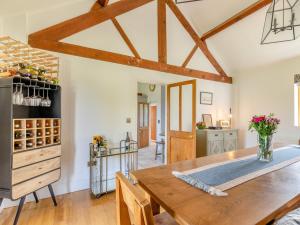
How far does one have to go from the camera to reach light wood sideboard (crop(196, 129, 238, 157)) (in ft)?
13.6

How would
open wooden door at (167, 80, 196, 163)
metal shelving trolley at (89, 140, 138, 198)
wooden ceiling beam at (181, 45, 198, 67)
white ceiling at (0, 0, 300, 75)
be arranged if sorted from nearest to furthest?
1. metal shelving trolley at (89, 140, 138, 198)
2. open wooden door at (167, 80, 196, 163)
3. white ceiling at (0, 0, 300, 75)
4. wooden ceiling beam at (181, 45, 198, 67)

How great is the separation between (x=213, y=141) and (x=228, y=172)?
2.93 m

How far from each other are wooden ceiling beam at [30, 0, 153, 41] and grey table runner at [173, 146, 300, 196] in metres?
2.69

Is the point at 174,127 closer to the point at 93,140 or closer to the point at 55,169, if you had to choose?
the point at 93,140

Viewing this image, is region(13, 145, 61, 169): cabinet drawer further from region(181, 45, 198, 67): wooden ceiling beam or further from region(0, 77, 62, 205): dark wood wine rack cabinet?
region(181, 45, 198, 67): wooden ceiling beam

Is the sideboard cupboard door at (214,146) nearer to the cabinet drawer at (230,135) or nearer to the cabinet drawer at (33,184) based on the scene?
the cabinet drawer at (230,135)

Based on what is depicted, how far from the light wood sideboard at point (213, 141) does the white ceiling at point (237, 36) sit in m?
1.94

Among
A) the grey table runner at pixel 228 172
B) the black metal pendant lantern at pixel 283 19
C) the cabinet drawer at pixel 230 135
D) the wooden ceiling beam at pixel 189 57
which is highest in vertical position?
the wooden ceiling beam at pixel 189 57

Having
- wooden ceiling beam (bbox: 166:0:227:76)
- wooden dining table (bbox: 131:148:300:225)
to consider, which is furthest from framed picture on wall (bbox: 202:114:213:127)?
wooden dining table (bbox: 131:148:300:225)

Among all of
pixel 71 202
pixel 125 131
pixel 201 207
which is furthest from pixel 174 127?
pixel 201 207

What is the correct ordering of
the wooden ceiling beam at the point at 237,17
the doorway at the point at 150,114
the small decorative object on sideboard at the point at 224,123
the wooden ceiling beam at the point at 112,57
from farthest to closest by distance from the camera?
the doorway at the point at 150,114, the small decorative object on sideboard at the point at 224,123, the wooden ceiling beam at the point at 237,17, the wooden ceiling beam at the point at 112,57

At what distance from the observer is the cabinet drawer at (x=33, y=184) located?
187 cm

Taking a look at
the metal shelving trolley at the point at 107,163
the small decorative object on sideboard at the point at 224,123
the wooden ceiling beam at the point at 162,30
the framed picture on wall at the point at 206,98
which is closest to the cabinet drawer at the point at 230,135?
the small decorative object on sideboard at the point at 224,123

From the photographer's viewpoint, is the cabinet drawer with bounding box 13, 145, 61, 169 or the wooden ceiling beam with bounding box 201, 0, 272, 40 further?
the wooden ceiling beam with bounding box 201, 0, 272, 40
